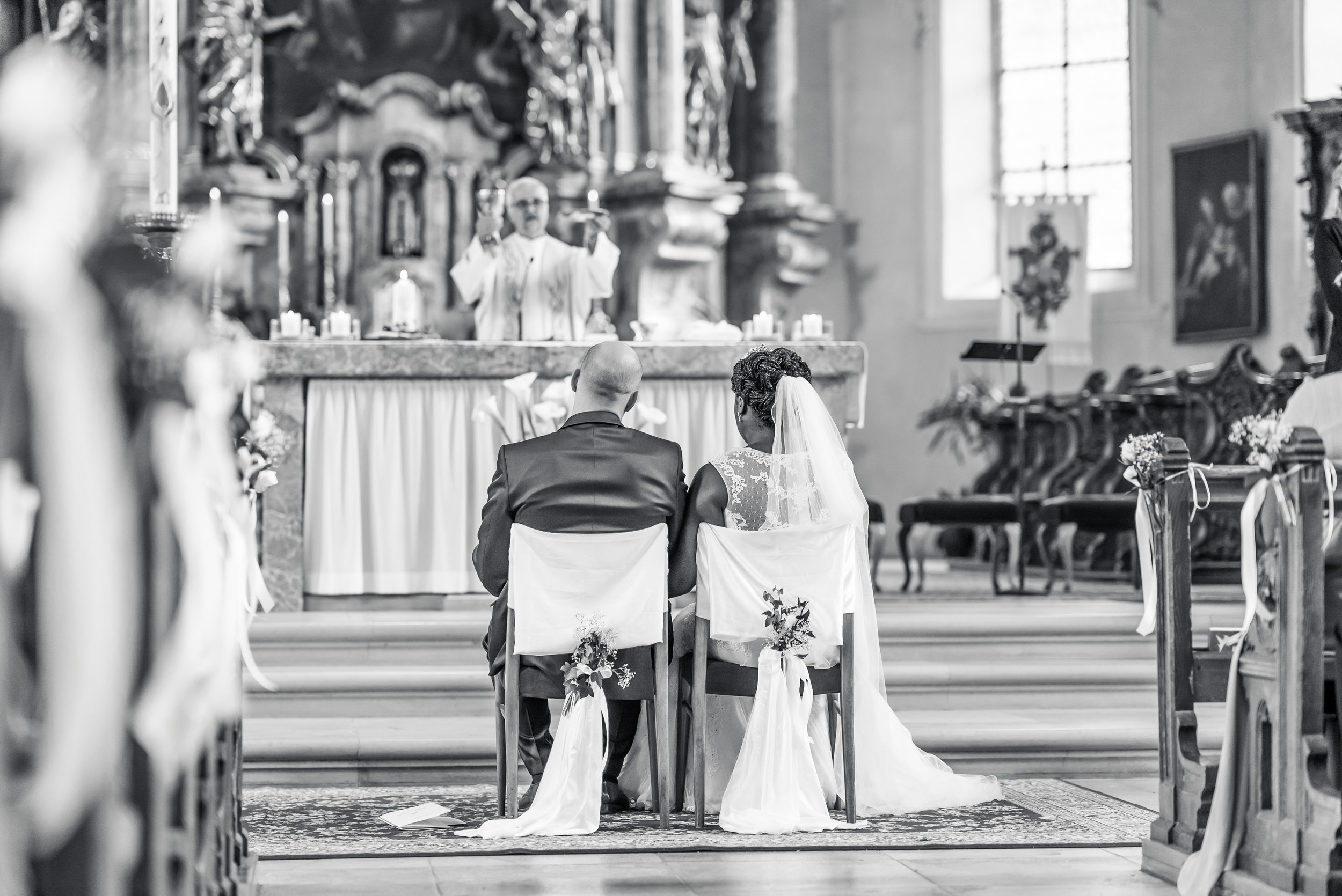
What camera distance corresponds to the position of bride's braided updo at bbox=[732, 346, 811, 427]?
5320mm

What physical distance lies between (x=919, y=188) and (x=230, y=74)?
5.26m

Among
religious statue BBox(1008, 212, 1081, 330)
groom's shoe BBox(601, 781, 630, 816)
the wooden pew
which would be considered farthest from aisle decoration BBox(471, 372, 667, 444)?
religious statue BBox(1008, 212, 1081, 330)

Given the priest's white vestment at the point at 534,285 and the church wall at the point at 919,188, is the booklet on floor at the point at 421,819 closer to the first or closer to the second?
the priest's white vestment at the point at 534,285

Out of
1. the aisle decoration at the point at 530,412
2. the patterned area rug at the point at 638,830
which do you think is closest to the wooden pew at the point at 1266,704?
the patterned area rug at the point at 638,830

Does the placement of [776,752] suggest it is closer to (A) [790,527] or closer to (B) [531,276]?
(A) [790,527]

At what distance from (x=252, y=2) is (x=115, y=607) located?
393 inches

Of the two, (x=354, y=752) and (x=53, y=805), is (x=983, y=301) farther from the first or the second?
(x=53, y=805)

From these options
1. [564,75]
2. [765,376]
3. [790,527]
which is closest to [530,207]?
[564,75]

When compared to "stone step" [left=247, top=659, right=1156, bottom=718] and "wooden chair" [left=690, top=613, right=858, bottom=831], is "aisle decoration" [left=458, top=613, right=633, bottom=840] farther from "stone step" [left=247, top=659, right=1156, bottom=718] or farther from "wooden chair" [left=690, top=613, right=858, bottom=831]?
"stone step" [left=247, top=659, right=1156, bottom=718]

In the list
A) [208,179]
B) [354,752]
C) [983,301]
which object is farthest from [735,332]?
[983,301]

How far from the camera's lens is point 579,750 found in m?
4.96

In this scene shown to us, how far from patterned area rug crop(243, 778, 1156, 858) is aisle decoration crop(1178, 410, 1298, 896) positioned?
671 millimetres

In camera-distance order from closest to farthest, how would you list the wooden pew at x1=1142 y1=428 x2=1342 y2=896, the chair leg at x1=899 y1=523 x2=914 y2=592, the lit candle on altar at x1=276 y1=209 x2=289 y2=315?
the wooden pew at x1=1142 y1=428 x2=1342 y2=896, the chair leg at x1=899 y1=523 x2=914 y2=592, the lit candle on altar at x1=276 y1=209 x2=289 y2=315

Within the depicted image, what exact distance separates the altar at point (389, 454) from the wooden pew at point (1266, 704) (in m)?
A: 3.66
